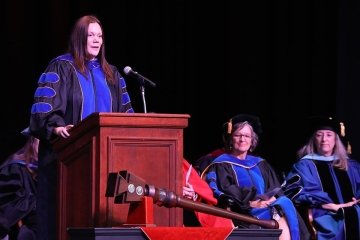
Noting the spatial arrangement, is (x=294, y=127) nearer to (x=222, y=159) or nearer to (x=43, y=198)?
(x=222, y=159)

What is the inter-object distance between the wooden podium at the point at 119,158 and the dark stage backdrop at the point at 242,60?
384 centimetres

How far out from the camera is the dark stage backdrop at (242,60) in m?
8.52

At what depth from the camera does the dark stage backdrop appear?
852cm

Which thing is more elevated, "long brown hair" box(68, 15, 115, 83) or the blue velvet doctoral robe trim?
"long brown hair" box(68, 15, 115, 83)

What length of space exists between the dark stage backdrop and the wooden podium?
3.84m

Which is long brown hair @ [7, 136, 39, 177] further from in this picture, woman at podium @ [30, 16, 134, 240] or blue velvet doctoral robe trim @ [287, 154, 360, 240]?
woman at podium @ [30, 16, 134, 240]

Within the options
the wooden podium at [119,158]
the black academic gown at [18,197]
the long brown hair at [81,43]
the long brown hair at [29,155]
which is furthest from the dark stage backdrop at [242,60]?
the wooden podium at [119,158]

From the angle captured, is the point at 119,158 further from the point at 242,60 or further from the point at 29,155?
the point at 242,60

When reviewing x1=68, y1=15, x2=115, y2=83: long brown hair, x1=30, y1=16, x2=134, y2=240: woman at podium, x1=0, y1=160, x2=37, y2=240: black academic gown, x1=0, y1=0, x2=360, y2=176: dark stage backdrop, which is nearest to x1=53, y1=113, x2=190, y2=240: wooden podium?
x1=30, y1=16, x2=134, y2=240: woman at podium

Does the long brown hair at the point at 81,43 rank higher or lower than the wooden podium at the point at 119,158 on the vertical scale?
higher

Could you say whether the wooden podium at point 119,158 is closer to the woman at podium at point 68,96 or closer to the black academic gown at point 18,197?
the woman at podium at point 68,96

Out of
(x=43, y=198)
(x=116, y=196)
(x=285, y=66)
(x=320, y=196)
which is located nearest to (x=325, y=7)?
(x=285, y=66)

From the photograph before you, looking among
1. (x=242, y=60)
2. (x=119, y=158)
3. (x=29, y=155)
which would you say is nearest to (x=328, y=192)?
(x=242, y=60)

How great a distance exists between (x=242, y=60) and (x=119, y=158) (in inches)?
178
